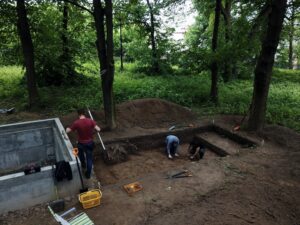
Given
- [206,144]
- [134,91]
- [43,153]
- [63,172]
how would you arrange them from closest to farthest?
[63,172] → [43,153] → [206,144] → [134,91]

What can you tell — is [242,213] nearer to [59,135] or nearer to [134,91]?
[59,135]

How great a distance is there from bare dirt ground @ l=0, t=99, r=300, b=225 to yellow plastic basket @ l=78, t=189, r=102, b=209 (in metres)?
0.12

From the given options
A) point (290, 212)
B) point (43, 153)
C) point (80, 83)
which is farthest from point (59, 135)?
point (80, 83)

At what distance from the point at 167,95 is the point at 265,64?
558 cm

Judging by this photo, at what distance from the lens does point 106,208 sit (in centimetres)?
534

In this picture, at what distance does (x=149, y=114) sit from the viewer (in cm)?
1120

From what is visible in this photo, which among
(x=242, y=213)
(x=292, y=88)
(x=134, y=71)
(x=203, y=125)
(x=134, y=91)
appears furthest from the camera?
(x=134, y=71)

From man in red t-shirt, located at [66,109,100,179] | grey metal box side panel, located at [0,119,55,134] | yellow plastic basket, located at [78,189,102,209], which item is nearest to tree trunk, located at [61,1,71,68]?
grey metal box side panel, located at [0,119,55,134]

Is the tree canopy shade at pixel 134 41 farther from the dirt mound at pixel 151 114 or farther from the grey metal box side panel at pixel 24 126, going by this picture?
the grey metal box side panel at pixel 24 126

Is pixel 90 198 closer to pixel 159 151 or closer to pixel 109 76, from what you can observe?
pixel 159 151

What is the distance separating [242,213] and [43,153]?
653 cm

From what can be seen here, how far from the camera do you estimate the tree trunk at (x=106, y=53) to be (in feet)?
28.0

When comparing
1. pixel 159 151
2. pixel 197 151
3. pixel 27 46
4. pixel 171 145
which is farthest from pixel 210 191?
pixel 27 46

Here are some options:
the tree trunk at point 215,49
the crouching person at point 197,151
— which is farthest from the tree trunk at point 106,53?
the tree trunk at point 215,49
